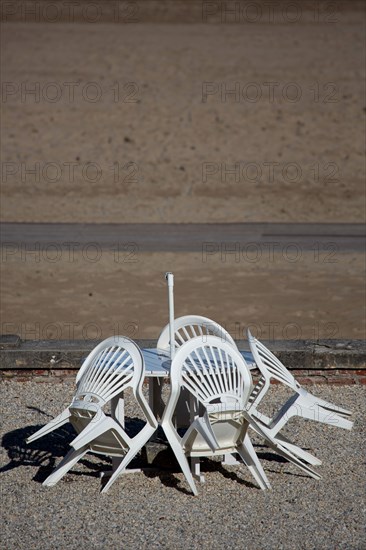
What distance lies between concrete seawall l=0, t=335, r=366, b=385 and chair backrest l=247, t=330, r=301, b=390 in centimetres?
184

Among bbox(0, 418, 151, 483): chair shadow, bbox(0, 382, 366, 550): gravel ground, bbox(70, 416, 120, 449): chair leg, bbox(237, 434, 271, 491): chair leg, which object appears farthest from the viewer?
bbox(0, 418, 151, 483): chair shadow

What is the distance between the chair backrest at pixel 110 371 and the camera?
6457 millimetres

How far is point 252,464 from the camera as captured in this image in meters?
6.70

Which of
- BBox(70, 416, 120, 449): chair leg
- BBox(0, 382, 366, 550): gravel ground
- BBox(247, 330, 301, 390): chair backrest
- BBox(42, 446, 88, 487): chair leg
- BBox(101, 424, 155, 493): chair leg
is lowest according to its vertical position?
BBox(0, 382, 366, 550): gravel ground

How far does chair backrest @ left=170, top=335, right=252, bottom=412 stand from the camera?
21.0 ft

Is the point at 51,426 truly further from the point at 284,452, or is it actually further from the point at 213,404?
the point at 284,452

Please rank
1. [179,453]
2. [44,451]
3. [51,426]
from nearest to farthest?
[179,453] < [51,426] < [44,451]

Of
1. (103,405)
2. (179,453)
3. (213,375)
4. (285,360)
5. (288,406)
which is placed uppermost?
(213,375)

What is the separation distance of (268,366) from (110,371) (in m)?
1.20

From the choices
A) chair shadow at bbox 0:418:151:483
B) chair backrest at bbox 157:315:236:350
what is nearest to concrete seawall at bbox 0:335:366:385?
chair shadow at bbox 0:418:151:483

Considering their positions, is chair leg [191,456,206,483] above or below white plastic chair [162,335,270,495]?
below

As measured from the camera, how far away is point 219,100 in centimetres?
2497

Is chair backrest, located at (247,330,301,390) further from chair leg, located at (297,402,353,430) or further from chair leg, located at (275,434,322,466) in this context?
chair leg, located at (275,434,322,466)

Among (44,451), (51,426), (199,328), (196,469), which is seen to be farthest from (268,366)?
(44,451)
